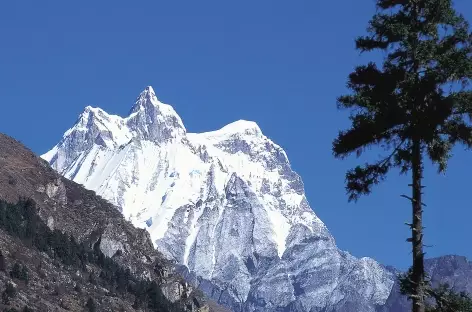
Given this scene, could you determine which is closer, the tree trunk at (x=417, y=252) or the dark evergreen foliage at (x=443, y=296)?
the tree trunk at (x=417, y=252)

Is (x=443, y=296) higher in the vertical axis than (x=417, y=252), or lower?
lower

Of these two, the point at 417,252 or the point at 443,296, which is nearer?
the point at 417,252

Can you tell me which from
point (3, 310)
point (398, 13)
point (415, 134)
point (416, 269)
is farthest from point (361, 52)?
point (3, 310)

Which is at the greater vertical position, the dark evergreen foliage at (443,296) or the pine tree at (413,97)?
the pine tree at (413,97)

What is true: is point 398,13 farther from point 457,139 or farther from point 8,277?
point 8,277

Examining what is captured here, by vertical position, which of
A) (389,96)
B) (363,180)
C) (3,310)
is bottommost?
(363,180)

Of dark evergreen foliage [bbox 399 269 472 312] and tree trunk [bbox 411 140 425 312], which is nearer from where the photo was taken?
tree trunk [bbox 411 140 425 312]

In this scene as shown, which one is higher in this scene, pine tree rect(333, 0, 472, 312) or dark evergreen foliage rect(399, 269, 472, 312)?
pine tree rect(333, 0, 472, 312)

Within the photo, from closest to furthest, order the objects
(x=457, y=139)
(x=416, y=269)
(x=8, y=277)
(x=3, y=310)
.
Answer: (x=416, y=269) < (x=457, y=139) < (x=3, y=310) < (x=8, y=277)

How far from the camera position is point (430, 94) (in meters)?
34.2

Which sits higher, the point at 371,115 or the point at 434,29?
the point at 434,29

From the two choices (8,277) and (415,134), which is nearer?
(415,134)

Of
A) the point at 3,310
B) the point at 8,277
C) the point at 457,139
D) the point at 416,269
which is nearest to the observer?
the point at 416,269

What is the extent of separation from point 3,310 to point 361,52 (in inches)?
5872
